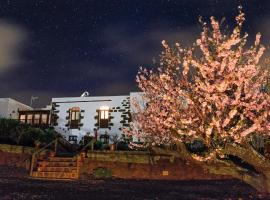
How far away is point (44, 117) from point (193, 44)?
3218 cm

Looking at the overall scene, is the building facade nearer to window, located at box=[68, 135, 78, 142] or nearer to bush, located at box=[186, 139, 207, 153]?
window, located at box=[68, 135, 78, 142]

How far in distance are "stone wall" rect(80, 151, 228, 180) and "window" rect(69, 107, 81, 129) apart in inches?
709

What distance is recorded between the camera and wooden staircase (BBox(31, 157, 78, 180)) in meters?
22.1

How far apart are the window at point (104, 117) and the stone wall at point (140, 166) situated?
16.4 m

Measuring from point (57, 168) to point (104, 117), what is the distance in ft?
59.6

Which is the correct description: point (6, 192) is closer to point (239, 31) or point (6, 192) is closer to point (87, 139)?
point (239, 31)

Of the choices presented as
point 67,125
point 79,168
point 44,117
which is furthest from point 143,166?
point 44,117

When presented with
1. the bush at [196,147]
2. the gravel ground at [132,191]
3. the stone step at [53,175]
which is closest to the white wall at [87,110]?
the bush at [196,147]

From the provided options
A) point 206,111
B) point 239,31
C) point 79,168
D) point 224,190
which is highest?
point 239,31

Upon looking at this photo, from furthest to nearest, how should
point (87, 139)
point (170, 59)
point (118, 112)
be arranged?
point (118, 112) → point (87, 139) → point (170, 59)

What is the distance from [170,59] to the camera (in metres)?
17.8

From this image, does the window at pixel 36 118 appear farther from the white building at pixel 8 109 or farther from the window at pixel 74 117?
the window at pixel 74 117

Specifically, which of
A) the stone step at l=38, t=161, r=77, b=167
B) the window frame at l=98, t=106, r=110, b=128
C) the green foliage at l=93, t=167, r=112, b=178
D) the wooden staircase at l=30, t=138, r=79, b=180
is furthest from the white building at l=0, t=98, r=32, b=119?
the green foliage at l=93, t=167, r=112, b=178

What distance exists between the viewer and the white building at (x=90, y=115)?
39.9 metres
